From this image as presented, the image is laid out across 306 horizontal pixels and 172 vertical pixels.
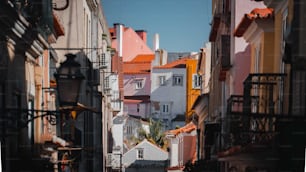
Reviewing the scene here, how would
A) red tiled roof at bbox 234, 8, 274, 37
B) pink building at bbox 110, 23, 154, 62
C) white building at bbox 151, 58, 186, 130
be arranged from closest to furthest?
red tiled roof at bbox 234, 8, 274, 37, pink building at bbox 110, 23, 154, 62, white building at bbox 151, 58, 186, 130

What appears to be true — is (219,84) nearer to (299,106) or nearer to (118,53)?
→ (118,53)

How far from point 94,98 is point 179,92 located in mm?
1076

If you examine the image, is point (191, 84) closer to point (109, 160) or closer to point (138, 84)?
point (109, 160)

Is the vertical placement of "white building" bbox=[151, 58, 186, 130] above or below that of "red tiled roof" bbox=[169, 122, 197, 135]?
above

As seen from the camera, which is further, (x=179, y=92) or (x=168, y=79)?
(x=179, y=92)

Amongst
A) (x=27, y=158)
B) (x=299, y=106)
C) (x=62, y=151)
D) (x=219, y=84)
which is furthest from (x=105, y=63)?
(x=299, y=106)

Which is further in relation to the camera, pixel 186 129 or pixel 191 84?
pixel 191 84

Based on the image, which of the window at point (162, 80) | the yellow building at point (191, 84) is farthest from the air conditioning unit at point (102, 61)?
the yellow building at point (191, 84)

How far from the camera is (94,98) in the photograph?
371 cm

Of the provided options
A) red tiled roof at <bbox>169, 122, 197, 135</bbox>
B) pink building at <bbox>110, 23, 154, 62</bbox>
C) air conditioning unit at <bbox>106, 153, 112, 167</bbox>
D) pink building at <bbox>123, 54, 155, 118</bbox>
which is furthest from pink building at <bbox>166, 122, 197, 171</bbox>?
pink building at <bbox>110, 23, 154, 62</bbox>

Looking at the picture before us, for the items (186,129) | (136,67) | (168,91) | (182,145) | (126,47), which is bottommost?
(182,145)

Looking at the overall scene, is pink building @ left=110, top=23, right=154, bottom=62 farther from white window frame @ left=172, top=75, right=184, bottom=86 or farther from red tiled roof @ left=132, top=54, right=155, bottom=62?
white window frame @ left=172, top=75, right=184, bottom=86

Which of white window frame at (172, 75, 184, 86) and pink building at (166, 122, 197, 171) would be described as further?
pink building at (166, 122, 197, 171)

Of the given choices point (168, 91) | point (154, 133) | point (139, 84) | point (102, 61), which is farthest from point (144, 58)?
point (154, 133)
